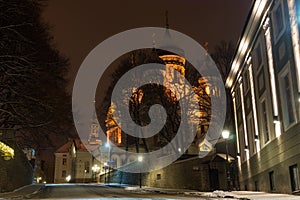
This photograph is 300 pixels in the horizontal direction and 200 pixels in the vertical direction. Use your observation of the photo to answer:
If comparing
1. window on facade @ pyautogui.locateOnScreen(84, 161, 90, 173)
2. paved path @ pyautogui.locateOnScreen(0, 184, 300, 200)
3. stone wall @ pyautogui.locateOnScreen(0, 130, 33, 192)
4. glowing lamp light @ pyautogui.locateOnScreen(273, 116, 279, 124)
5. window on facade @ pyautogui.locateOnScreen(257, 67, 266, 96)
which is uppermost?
window on facade @ pyautogui.locateOnScreen(257, 67, 266, 96)

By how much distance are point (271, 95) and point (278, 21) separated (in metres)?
3.95

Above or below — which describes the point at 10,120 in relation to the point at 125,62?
below

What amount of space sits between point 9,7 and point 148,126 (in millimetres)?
28692

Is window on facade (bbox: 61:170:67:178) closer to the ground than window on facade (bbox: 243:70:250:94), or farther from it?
closer to the ground

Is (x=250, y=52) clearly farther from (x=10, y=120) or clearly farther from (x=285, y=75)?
(x=10, y=120)

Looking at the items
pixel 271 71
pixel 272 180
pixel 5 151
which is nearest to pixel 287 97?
pixel 271 71

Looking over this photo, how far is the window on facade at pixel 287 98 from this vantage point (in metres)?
17.4

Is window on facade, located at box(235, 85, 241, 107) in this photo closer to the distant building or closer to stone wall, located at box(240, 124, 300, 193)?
stone wall, located at box(240, 124, 300, 193)

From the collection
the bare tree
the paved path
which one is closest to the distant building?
the paved path

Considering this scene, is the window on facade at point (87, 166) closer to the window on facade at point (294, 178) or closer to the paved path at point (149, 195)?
the paved path at point (149, 195)

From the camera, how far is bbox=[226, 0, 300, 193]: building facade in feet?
54.4

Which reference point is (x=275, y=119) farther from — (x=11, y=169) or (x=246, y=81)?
(x=11, y=169)

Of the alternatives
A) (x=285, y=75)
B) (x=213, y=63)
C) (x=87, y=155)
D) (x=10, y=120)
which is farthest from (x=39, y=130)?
(x=87, y=155)

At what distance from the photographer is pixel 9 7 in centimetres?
1897
